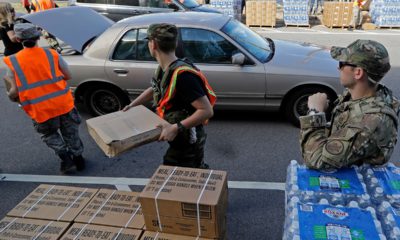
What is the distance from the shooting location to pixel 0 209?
12.7 feet

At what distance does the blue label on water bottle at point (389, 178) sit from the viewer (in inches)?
79.1

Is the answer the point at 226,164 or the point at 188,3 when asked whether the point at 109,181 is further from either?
the point at 188,3

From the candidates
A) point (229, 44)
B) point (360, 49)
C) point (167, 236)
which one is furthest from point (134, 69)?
point (360, 49)

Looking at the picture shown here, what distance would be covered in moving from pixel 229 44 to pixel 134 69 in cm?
153

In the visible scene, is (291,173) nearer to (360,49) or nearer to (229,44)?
(360,49)

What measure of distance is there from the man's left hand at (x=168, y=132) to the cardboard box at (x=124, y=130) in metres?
0.03

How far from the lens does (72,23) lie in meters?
5.57

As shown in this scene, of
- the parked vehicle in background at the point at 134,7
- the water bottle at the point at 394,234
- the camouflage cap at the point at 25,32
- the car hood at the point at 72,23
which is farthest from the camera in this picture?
the parked vehicle in background at the point at 134,7

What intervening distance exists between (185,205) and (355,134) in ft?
3.55

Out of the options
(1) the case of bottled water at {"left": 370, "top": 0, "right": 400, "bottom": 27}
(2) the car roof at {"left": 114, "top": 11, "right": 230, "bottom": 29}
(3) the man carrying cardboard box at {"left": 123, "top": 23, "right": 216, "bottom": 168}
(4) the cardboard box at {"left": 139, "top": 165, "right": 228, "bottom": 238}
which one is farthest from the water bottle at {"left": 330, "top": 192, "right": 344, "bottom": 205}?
(1) the case of bottled water at {"left": 370, "top": 0, "right": 400, "bottom": 27}

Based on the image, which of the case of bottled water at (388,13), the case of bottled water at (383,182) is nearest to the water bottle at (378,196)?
the case of bottled water at (383,182)

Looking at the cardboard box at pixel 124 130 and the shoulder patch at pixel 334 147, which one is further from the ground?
the shoulder patch at pixel 334 147

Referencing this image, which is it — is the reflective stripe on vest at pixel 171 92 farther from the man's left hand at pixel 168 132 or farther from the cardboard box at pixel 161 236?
the cardboard box at pixel 161 236

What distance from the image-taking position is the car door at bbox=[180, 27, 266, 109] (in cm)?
514
